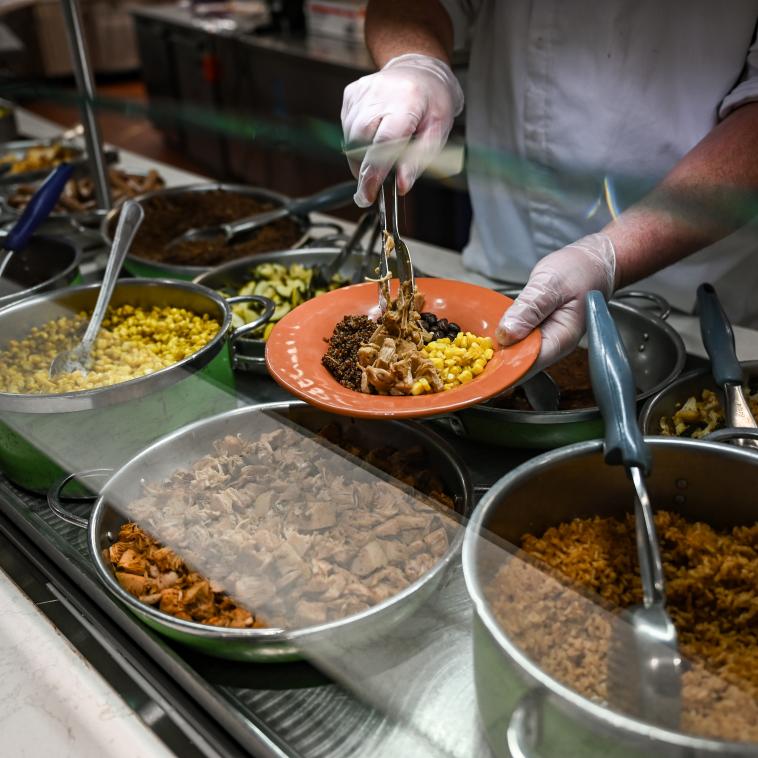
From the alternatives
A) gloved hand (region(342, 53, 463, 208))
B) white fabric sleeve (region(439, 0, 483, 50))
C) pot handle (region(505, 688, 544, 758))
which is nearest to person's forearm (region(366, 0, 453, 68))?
white fabric sleeve (region(439, 0, 483, 50))

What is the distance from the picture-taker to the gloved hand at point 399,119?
0.95 meters

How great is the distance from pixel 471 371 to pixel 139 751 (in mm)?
534

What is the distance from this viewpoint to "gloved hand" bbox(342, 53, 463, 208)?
95 centimetres

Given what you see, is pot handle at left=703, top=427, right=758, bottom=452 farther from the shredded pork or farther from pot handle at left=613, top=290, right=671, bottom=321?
pot handle at left=613, top=290, right=671, bottom=321

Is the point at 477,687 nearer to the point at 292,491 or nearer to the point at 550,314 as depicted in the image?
the point at 292,491

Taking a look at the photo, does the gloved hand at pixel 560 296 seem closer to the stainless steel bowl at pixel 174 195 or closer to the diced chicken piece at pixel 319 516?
the diced chicken piece at pixel 319 516

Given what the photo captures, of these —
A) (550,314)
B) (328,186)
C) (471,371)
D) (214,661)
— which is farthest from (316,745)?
(328,186)

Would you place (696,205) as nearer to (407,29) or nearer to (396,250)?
(396,250)

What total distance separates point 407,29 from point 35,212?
2.61 ft

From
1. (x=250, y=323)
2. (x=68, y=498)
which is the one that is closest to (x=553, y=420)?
(x=250, y=323)

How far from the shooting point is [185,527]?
87 centimetres

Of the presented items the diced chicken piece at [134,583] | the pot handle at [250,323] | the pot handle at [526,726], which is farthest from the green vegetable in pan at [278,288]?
the pot handle at [526,726]

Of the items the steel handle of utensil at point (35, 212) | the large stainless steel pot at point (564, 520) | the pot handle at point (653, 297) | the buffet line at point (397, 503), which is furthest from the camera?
the steel handle of utensil at point (35, 212)

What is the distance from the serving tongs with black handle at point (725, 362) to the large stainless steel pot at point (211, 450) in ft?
1.14
